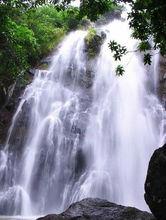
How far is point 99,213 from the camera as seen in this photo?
413 inches

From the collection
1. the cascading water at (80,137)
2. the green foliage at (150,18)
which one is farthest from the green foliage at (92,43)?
the green foliage at (150,18)

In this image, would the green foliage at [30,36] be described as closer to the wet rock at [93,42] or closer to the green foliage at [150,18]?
the wet rock at [93,42]

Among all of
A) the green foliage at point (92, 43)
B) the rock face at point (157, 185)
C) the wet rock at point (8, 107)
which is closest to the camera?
the rock face at point (157, 185)

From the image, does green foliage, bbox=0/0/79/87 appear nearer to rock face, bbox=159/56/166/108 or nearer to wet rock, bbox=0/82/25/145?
wet rock, bbox=0/82/25/145

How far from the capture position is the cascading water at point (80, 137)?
64.2ft

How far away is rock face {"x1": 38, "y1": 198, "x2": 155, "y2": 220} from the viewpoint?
1004cm

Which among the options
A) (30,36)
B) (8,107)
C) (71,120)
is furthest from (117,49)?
(30,36)

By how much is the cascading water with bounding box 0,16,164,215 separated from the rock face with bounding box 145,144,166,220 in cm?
963

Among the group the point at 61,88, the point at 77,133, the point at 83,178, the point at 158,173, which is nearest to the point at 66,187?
the point at 83,178

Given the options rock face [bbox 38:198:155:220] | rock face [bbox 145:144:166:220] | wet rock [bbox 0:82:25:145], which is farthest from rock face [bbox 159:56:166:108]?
rock face [bbox 145:144:166:220]

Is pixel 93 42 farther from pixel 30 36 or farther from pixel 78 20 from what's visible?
pixel 78 20

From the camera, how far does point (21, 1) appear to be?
1333 centimetres

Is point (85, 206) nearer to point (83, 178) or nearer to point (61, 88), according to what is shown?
point (83, 178)

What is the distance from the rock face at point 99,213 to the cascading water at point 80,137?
7.93 m
